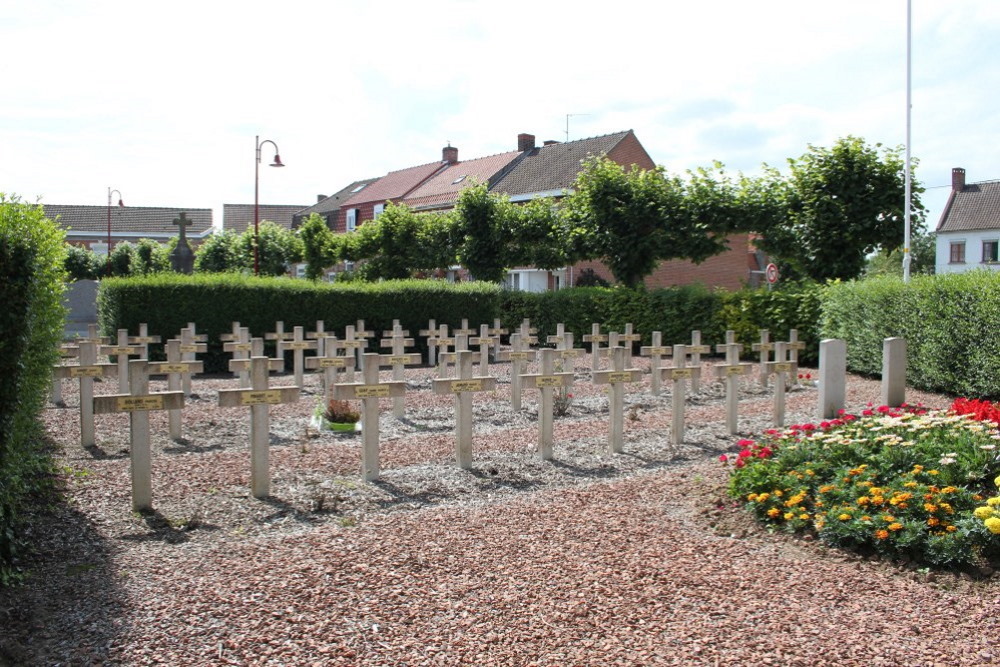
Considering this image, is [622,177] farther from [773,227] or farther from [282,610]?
[282,610]

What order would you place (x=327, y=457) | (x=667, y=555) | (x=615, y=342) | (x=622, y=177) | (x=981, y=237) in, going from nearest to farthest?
(x=667, y=555) → (x=327, y=457) → (x=615, y=342) → (x=622, y=177) → (x=981, y=237)

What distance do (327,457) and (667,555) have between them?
4194 millimetres

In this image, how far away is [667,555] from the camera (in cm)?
542

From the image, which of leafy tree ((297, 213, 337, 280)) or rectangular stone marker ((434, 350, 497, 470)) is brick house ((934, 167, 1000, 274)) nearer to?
leafy tree ((297, 213, 337, 280))

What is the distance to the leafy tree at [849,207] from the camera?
65.3 ft

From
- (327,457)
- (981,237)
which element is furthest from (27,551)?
(981,237)

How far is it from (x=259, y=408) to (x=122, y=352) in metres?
5.80

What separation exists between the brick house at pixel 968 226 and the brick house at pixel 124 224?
53.1 m

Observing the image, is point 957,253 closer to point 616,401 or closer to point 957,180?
point 957,180

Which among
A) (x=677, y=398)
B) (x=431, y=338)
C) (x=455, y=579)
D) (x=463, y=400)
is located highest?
(x=431, y=338)

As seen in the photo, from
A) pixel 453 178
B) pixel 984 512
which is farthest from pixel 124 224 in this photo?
pixel 984 512

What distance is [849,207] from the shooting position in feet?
65.3

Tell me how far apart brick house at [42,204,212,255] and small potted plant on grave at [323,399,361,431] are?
2431 inches

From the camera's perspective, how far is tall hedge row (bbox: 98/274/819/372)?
18234mm
